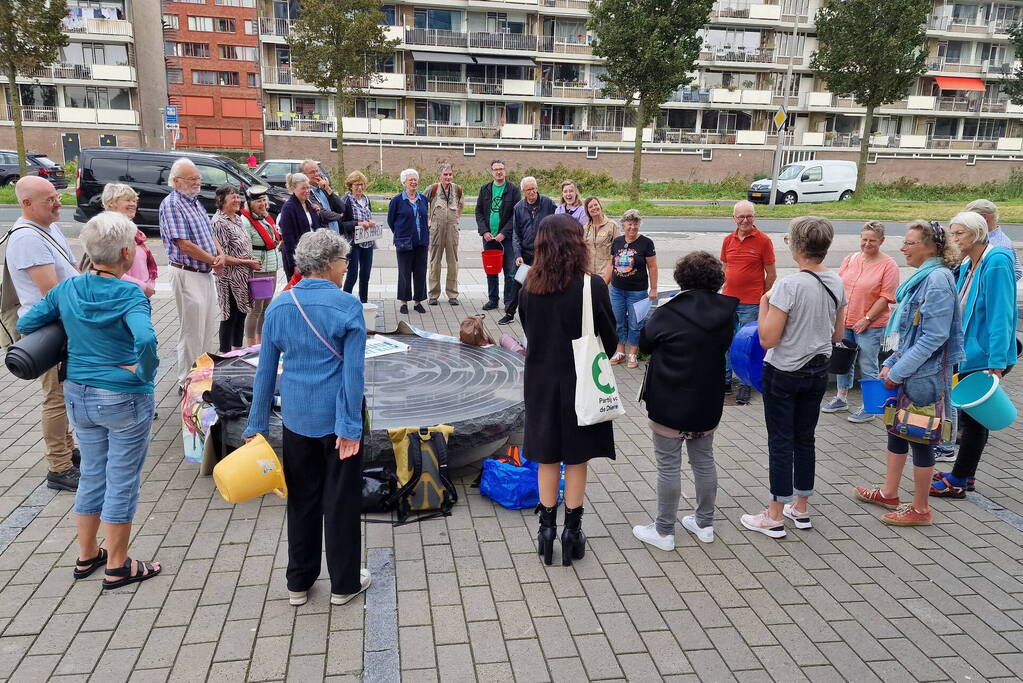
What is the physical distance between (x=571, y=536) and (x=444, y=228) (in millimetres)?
6896

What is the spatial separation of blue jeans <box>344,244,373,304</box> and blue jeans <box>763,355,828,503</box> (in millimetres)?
6402

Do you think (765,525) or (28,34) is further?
(28,34)

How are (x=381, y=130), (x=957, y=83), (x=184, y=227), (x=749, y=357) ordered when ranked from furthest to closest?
(x=957, y=83) → (x=381, y=130) → (x=184, y=227) → (x=749, y=357)

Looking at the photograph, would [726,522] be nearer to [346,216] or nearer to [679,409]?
[679,409]

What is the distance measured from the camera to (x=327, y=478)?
351 cm

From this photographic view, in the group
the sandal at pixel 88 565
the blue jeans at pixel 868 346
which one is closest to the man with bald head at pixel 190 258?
the sandal at pixel 88 565

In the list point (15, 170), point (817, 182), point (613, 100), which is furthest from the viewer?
point (613, 100)

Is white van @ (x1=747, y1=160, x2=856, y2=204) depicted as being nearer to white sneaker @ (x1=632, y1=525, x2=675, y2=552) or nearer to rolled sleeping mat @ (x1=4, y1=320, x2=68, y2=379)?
white sneaker @ (x1=632, y1=525, x2=675, y2=552)

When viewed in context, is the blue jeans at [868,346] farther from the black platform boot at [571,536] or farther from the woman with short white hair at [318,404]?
the woman with short white hair at [318,404]

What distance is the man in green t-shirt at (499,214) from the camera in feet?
31.6

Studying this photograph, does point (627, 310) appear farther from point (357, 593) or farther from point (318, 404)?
point (318, 404)

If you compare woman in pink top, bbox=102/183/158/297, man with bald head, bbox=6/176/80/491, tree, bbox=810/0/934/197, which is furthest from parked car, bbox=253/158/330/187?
man with bald head, bbox=6/176/80/491

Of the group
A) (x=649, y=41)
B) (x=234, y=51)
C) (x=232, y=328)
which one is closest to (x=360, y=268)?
(x=232, y=328)

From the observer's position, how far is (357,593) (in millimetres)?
3711
